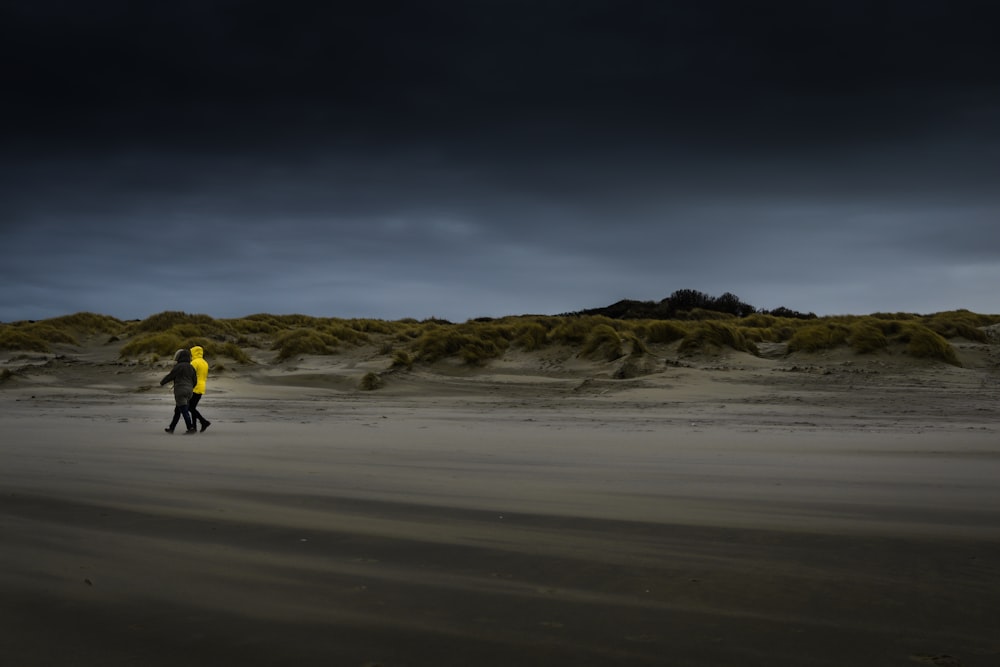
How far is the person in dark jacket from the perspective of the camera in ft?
31.8

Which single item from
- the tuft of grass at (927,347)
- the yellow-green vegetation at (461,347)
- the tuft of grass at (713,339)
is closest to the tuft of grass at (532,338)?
the yellow-green vegetation at (461,347)

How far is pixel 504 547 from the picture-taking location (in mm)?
3510

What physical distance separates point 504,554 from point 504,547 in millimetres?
121

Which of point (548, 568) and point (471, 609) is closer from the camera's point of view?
point (471, 609)

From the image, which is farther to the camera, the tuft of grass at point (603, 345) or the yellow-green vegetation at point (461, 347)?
the yellow-green vegetation at point (461, 347)

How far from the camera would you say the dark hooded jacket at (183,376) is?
10102 mm

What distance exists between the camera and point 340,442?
26.3ft

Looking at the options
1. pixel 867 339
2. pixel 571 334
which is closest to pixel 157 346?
pixel 571 334

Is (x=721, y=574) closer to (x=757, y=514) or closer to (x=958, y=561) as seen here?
(x=958, y=561)

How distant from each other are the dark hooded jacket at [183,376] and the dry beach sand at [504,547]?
3.90 ft

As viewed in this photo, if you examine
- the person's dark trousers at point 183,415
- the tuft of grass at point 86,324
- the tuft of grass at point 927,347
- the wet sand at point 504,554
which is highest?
the tuft of grass at point 86,324

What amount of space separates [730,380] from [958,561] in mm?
13042

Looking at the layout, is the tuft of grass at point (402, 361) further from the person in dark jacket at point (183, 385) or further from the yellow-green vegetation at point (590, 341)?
the person in dark jacket at point (183, 385)

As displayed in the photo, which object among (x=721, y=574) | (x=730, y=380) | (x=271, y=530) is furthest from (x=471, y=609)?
(x=730, y=380)
